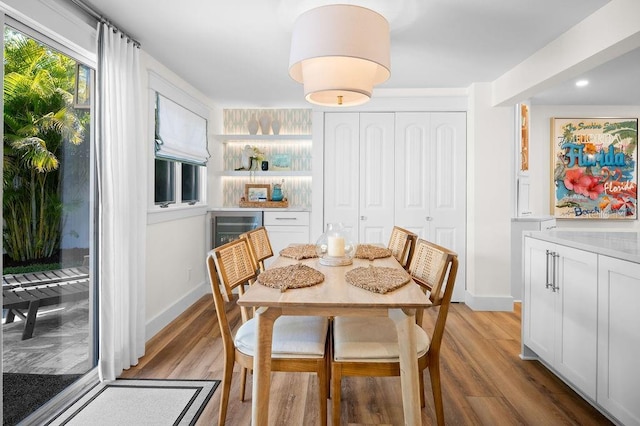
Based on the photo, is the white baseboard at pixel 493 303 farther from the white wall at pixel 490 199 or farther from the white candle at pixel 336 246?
the white candle at pixel 336 246

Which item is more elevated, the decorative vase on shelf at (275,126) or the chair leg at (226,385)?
the decorative vase on shelf at (275,126)

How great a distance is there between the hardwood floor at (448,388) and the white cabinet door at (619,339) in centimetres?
29

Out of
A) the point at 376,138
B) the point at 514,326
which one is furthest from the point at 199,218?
the point at 514,326

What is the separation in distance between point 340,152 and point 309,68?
2206mm

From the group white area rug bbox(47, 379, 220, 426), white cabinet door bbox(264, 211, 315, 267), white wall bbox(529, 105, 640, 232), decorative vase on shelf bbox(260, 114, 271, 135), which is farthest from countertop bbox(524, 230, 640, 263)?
decorative vase on shelf bbox(260, 114, 271, 135)

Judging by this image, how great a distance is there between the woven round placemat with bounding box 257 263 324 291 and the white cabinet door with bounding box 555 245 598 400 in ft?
4.66

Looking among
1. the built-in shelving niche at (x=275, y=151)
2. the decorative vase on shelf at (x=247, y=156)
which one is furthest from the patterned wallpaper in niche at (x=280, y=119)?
the decorative vase on shelf at (x=247, y=156)

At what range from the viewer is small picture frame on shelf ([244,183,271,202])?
195 inches

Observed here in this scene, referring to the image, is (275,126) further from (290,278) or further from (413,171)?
(290,278)

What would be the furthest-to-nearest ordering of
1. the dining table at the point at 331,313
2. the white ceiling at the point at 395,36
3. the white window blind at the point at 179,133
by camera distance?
the white window blind at the point at 179,133
the white ceiling at the point at 395,36
the dining table at the point at 331,313

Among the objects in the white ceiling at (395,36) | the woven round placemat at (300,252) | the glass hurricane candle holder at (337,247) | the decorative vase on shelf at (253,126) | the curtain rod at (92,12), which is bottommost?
the woven round placemat at (300,252)

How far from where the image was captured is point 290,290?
167cm

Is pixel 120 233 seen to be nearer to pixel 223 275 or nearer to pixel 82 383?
pixel 82 383

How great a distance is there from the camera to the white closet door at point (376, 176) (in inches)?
168
